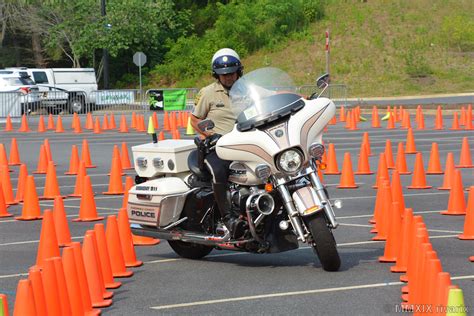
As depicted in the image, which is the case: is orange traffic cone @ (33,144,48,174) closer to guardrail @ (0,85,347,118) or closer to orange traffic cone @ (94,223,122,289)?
orange traffic cone @ (94,223,122,289)

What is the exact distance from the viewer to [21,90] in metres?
40.8

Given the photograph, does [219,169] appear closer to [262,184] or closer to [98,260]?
[262,184]

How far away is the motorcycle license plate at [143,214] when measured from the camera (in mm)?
9812

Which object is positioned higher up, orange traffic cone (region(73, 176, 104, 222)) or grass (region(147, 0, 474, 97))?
grass (region(147, 0, 474, 97))

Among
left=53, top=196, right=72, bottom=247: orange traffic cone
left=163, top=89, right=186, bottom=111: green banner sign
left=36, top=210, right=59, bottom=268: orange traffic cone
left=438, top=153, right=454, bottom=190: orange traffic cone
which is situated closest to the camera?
left=36, top=210, right=59, bottom=268: orange traffic cone

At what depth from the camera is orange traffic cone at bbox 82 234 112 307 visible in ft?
26.1

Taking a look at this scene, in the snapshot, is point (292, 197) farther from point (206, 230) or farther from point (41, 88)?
point (41, 88)

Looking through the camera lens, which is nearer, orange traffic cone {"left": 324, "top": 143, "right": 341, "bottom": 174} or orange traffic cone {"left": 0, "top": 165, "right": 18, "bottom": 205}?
orange traffic cone {"left": 0, "top": 165, "right": 18, "bottom": 205}

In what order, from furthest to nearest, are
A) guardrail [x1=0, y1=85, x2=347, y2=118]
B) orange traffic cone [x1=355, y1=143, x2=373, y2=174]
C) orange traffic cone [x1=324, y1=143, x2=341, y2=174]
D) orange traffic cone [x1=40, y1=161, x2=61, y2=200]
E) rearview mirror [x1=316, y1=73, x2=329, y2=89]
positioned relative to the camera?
guardrail [x1=0, y1=85, x2=347, y2=118] → orange traffic cone [x1=324, y1=143, x2=341, y2=174] → orange traffic cone [x1=355, y1=143, x2=373, y2=174] → orange traffic cone [x1=40, y1=161, x2=61, y2=200] → rearview mirror [x1=316, y1=73, x2=329, y2=89]

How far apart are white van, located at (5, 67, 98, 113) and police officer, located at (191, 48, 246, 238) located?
31815mm

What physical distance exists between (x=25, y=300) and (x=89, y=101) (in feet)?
122

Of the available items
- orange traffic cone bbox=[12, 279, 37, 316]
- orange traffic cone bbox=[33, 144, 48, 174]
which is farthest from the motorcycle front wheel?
orange traffic cone bbox=[33, 144, 48, 174]

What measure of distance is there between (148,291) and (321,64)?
4806cm

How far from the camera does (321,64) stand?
183ft
